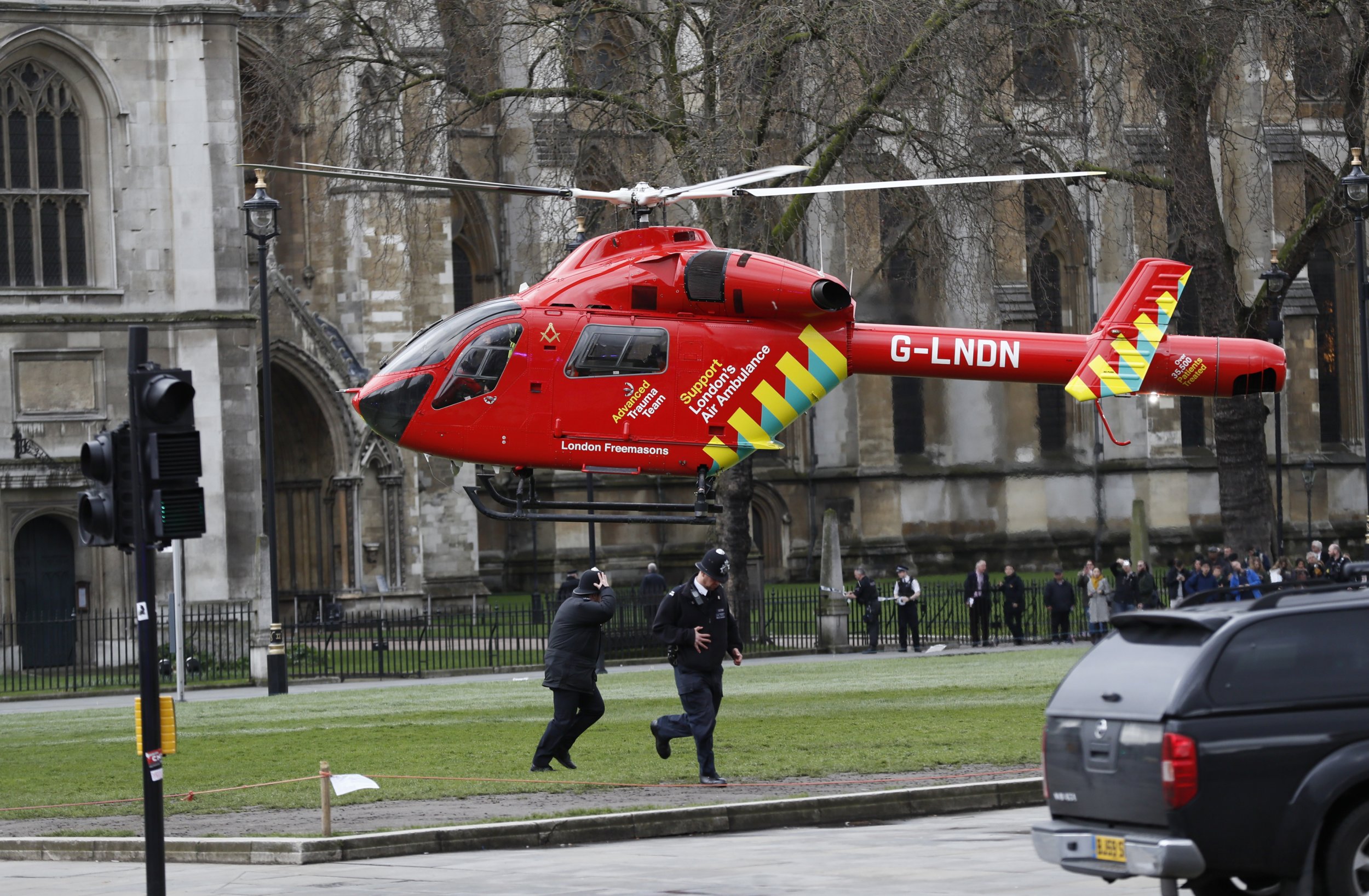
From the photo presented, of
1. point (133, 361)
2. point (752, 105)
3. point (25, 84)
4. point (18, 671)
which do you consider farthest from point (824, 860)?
point (25, 84)

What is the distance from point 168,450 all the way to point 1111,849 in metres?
5.24

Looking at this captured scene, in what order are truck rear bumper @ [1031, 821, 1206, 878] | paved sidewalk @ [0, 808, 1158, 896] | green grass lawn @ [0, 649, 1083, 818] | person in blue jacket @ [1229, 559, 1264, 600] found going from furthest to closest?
person in blue jacket @ [1229, 559, 1264, 600]
green grass lawn @ [0, 649, 1083, 818]
paved sidewalk @ [0, 808, 1158, 896]
truck rear bumper @ [1031, 821, 1206, 878]

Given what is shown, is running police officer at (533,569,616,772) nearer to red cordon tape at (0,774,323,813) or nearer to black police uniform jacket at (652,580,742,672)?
black police uniform jacket at (652,580,742,672)

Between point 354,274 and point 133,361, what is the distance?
33.1m

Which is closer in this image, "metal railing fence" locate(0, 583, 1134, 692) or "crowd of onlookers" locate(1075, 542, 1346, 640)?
"crowd of onlookers" locate(1075, 542, 1346, 640)

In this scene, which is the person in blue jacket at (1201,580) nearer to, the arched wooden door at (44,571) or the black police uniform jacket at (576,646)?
the black police uniform jacket at (576,646)

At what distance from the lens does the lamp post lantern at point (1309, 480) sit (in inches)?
2201

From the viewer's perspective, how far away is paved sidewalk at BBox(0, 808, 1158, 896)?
1093 centimetres

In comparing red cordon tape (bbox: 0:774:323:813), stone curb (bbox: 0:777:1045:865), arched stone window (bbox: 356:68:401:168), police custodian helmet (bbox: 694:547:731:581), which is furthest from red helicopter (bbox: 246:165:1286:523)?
arched stone window (bbox: 356:68:401:168)

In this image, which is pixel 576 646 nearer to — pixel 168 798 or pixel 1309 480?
pixel 168 798

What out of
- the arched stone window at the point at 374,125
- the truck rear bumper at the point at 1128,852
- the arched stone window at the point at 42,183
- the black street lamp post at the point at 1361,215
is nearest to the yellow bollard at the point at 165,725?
the truck rear bumper at the point at 1128,852

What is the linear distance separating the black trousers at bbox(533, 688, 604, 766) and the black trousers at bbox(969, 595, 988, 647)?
66.9 feet

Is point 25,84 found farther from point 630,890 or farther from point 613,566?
point 630,890

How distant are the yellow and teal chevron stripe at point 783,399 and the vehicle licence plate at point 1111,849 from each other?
8886 millimetres
